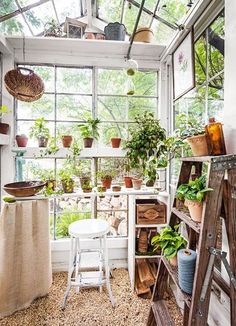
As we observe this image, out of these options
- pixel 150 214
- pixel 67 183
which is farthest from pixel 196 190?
pixel 67 183

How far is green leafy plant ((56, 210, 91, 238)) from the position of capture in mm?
2357

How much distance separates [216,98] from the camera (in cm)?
138

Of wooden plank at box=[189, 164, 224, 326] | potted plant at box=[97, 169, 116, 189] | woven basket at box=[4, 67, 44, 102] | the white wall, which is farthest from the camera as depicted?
potted plant at box=[97, 169, 116, 189]

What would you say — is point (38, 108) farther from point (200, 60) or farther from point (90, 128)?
point (200, 60)

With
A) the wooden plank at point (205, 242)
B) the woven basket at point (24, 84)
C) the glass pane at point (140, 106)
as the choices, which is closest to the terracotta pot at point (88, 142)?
the glass pane at point (140, 106)

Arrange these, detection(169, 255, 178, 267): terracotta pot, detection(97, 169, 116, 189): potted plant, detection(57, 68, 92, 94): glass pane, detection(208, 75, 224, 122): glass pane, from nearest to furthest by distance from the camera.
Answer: detection(169, 255, 178, 267): terracotta pot, detection(208, 75, 224, 122): glass pane, detection(97, 169, 116, 189): potted plant, detection(57, 68, 92, 94): glass pane

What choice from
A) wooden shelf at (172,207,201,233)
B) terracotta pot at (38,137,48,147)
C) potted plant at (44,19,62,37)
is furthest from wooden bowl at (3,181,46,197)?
potted plant at (44,19,62,37)

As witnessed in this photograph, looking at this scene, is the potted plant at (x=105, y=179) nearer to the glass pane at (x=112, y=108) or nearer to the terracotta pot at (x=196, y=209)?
the glass pane at (x=112, y=108)

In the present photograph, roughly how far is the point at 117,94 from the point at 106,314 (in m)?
2.18

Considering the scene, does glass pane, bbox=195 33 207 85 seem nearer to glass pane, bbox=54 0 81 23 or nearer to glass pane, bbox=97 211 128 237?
glass pane, bbox=97 211 128 237

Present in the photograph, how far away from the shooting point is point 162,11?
222 centimetres

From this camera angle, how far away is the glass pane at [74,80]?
232 cm

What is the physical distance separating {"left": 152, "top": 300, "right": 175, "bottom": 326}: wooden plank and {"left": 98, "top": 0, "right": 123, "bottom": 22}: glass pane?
9.74 ft

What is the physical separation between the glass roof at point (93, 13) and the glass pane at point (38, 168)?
1.38 meters
